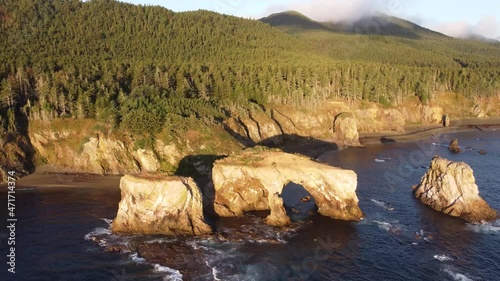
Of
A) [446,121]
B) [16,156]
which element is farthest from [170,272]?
[446,121]

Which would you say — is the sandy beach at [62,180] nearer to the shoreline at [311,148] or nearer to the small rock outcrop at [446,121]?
the shoreline at [311,148]

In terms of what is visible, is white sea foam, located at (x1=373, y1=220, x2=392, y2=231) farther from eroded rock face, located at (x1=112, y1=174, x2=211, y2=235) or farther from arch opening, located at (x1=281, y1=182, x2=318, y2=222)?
eroded rock face, located at (x1=112, y1=174, x2=211, y2=235)

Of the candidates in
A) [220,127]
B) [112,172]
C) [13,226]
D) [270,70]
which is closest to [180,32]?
[270,70]

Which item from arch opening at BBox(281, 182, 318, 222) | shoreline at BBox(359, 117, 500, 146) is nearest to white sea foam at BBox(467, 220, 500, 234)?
arch opening at BBox(281, 182, 318, 222)

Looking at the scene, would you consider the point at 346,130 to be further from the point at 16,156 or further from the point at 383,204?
the point at 16,156

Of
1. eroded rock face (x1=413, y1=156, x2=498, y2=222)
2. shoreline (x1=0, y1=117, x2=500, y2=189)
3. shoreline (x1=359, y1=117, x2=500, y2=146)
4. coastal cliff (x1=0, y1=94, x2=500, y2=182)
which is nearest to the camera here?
eroded rock face (x1=413, y1=156, x2=498, y2=222)

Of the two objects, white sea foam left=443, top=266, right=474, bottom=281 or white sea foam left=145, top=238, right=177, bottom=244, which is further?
white sea foam left=145, top=238, right=177, bottom=244
